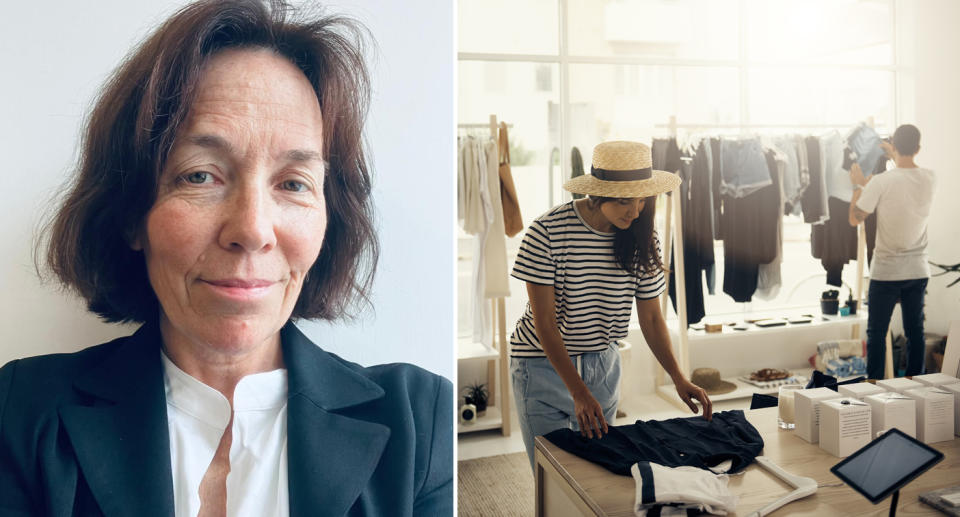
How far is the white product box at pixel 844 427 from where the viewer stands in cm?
157

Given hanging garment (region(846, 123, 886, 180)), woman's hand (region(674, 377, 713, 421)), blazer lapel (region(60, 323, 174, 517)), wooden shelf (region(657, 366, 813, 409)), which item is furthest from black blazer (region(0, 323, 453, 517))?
hanging garment (region(846, 123, 886, 180))

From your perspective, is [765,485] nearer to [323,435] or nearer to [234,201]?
[323,435]

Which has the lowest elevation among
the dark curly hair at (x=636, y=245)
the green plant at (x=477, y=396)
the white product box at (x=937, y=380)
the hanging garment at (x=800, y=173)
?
the green plant at (x=477, y=396)

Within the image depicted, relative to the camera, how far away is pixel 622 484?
1420 mm

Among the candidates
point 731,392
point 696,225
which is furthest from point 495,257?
point 731,392

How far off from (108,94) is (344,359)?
0.50 metres

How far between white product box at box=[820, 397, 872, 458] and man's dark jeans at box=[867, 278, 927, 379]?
2294 mm

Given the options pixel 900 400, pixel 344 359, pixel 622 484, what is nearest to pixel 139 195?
pixel 344 359

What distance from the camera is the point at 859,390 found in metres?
1.74

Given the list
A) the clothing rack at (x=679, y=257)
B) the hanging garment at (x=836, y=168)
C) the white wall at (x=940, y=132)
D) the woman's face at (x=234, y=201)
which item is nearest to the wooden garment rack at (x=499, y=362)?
the clothing rack at (x=679, y=257)

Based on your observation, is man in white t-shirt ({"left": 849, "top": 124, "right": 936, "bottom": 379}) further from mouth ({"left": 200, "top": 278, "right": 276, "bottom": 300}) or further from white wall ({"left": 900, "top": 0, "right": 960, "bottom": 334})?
mouth ({"left": 200, "top": 278, "right": 276, "bottom": 300})

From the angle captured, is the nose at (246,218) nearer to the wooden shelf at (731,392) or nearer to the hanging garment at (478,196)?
the hanging garment at (478,196)

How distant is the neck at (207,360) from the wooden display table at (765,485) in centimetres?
79

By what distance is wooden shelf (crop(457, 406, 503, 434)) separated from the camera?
3.34 metres
